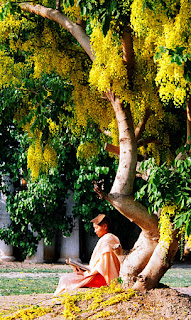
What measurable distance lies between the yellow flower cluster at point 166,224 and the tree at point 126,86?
0.4 inches

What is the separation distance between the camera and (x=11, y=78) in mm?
7414

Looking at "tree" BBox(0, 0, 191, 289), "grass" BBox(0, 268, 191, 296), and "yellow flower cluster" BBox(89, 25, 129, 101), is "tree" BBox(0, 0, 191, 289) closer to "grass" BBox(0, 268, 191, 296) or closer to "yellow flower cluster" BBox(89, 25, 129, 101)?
"yellow flower cluster" BBox(89, 25, 129, 101)

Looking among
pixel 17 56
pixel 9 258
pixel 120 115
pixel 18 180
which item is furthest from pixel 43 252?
pixel 120 115

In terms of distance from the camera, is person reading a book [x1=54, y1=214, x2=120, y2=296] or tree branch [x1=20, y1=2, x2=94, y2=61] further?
person reading a book [x1=54, y1=214, x2=120, y2=296]

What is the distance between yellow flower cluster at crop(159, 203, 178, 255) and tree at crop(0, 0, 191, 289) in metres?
0.01

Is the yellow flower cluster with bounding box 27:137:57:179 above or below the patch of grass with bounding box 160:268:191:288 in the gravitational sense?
above

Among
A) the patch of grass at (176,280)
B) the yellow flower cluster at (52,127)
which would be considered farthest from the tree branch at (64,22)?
the patch of grass at (176,280)

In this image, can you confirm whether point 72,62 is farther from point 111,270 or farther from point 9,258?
point 9,258

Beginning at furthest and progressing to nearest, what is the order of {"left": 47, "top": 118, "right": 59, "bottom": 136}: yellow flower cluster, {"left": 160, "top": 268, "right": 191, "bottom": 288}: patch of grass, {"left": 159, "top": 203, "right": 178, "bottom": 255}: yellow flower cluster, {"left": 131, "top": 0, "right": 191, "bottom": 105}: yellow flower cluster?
{"left": 160, "top": 268, "right": 191, "bottom": 288}: patch of grass < {"left": 47, "top": 118, "right": 59, "bottom": 136}: yellow flower cluster < {"left": 159, "top": 203, "right": 178, "bottom": 255}: yellow flower cluster < {"left": 131, "top": 0, "right": 191, "bottom": 105}: yellow flower cluster

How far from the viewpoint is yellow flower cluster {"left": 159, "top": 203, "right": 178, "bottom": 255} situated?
5288 mm

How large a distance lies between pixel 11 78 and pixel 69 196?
921cm

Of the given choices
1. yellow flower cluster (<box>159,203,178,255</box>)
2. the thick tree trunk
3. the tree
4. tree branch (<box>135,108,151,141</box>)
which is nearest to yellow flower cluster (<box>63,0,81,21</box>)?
the tree

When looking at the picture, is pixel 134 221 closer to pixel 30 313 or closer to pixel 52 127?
pixel 30 313

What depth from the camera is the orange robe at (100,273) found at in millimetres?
6441
